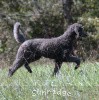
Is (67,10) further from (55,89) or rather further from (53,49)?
(55,89)

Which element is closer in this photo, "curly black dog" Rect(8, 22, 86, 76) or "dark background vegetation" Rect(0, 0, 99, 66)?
"curly black dog" Rect(8, 22, 86, 76)

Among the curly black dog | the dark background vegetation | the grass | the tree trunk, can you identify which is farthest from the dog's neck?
the tree trunk

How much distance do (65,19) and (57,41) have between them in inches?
504

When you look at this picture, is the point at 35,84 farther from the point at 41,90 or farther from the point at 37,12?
the point at 37,12

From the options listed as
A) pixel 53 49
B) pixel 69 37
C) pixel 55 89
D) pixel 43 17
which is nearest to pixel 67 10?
pixel 43 17

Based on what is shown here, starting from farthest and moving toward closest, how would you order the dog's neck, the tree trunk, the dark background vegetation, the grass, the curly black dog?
the tree trunk < the dark background vegetation < the dog's neck < the curly black dog < the grass

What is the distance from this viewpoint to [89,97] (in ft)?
15.6

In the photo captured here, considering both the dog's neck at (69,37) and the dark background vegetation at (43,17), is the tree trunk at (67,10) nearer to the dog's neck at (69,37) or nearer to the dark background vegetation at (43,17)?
the dark background vegetation at (43,17)

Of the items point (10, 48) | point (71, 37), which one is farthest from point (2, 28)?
→ point (71, 37)

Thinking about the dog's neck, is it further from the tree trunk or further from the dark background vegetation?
the tree trunk

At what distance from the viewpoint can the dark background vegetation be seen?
818 inches

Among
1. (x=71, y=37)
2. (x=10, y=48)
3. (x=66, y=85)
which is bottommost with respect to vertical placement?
(x=10, y=48)

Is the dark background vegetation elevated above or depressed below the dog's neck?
below

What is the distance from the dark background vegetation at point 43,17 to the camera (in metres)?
20.8
